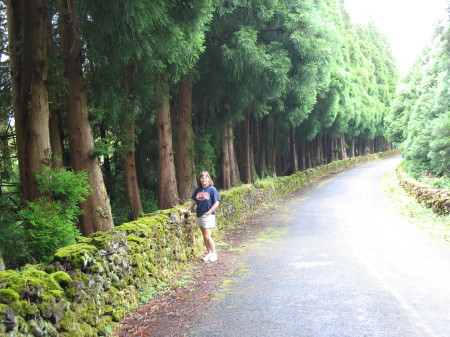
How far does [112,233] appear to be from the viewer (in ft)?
22.3

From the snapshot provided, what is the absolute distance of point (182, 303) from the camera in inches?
265

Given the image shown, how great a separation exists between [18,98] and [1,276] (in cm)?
421

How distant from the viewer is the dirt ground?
5.62 metres

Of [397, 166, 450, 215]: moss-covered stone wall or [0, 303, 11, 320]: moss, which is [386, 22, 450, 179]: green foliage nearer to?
[397, 166, 450, 215]: moss-covered stone wall

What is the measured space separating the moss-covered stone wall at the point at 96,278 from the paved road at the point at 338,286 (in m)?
1.23

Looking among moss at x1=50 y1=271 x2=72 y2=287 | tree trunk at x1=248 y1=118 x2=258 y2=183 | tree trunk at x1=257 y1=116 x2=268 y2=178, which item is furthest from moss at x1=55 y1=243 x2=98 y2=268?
tree trunk at x1=257 y1=116 x2=268 y2=178

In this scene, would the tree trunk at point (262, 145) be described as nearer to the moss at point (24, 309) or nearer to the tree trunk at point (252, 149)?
the tree trunk at point (252, 149)

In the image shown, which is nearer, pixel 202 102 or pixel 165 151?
pixel 165 151

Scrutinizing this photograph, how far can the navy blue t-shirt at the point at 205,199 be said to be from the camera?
30.7 feet

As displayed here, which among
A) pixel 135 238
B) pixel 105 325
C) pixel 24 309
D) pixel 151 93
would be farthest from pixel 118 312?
pixel 151 93

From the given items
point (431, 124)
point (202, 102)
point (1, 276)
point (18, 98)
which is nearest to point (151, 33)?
point (18, 98)

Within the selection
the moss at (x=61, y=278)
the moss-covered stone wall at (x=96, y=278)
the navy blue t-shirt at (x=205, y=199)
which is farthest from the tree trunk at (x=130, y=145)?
the moss at (x=61, y=278)

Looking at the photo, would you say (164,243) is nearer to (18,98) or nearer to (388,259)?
(18,98)

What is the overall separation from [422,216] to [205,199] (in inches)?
347
